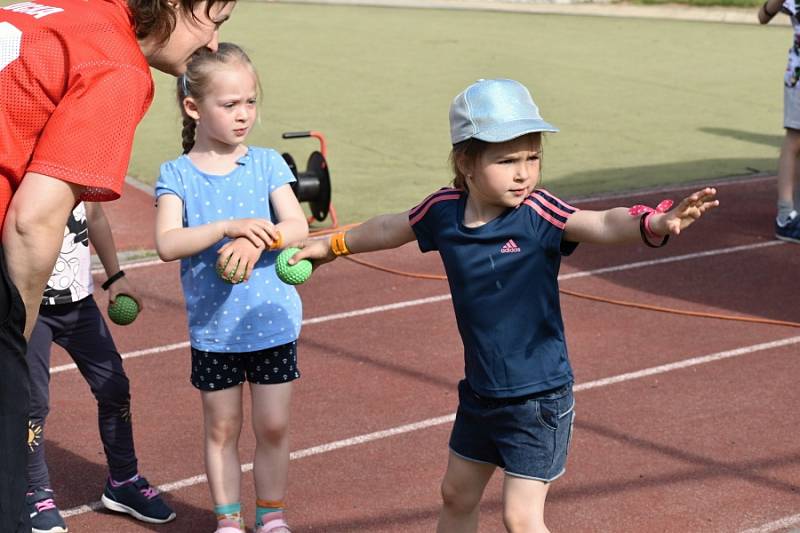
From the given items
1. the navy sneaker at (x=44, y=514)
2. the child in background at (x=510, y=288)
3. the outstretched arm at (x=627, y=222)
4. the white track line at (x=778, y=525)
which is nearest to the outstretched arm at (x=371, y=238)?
the child in background at (x=510, y=288)

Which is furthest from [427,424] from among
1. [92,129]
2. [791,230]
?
[791,230]

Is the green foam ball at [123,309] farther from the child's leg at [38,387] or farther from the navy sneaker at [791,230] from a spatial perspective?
the navy sneaker at [791,230]

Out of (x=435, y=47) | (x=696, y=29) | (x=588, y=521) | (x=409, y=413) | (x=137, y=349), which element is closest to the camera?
(x=588, y=521)

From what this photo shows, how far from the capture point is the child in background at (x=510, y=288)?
368cm

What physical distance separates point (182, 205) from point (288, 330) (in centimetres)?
60

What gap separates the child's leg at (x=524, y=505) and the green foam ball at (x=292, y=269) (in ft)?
3.06

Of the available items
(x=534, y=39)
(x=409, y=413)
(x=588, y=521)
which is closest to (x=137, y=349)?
(x=409, y=413)

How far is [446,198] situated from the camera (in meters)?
3.87

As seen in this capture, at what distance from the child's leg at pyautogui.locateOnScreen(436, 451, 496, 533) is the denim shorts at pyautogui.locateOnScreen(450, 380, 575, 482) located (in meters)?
0.07

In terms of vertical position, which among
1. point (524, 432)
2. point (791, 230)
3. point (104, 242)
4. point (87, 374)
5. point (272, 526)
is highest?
point (104, 242)

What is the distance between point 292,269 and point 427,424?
2070mm

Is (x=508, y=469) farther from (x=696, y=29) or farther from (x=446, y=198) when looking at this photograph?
(x=696, y=29)

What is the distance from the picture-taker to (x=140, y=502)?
493 cm

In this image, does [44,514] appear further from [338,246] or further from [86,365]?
[338,246]
